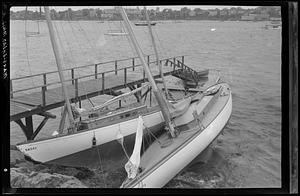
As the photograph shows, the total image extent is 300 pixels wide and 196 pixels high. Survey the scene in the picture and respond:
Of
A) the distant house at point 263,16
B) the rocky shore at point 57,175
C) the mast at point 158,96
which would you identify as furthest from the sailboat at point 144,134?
the distant house at point 263,16

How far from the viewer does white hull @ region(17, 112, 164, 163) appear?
660cm

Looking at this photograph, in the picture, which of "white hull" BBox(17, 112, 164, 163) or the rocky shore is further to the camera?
"white hull" BBox(17, 112, 164, 163)

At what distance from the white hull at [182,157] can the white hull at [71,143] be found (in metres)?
1.44

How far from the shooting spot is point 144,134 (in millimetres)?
7645

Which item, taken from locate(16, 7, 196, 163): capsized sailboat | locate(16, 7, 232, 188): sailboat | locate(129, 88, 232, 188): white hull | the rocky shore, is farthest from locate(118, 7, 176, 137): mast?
the rocky shore

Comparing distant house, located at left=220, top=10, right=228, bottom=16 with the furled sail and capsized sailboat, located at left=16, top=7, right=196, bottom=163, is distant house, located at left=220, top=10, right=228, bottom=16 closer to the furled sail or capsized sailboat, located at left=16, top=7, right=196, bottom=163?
capsized sailboat, located at left=16, top=7, right=196, bottom=163

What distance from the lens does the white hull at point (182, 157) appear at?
5.23 m
